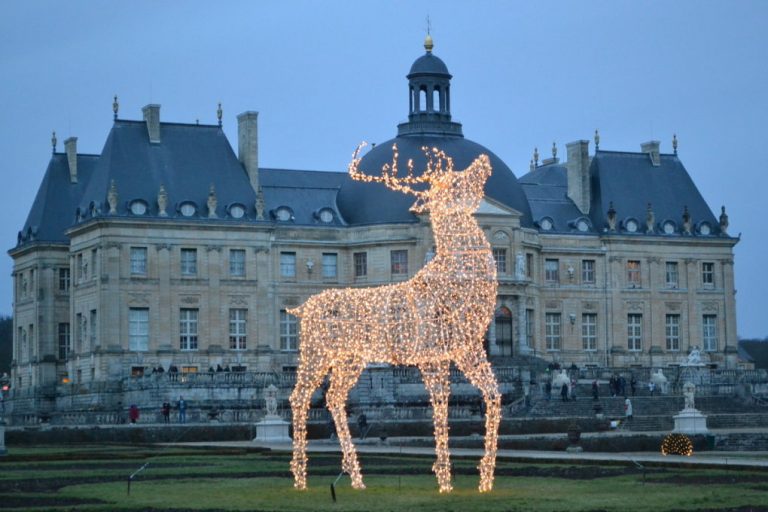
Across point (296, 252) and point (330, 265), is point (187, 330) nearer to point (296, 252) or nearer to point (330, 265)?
point (296, 252)

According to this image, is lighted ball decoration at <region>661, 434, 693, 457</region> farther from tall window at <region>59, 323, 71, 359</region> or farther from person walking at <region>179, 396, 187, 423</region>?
tall window at <region>59, 323, 71, 359</region>

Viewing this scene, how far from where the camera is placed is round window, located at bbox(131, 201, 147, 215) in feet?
289

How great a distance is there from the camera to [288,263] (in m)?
92.4

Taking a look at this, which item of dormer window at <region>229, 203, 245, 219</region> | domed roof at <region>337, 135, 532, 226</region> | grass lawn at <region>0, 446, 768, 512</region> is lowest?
grass lawn at <region>0, 446, 768, 512</region>

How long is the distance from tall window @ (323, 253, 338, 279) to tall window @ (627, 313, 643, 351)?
1679 cm

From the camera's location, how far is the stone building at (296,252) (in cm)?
8806

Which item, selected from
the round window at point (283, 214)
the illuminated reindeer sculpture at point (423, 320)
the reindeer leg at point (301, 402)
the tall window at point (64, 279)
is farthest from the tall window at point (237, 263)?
the reindeer leg at point (301, 402)

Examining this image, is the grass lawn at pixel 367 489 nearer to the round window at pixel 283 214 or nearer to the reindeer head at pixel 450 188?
the reindeer head at pixel 450 188

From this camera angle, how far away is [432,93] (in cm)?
9500

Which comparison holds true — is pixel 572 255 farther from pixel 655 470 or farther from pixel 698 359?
pixel 655 470

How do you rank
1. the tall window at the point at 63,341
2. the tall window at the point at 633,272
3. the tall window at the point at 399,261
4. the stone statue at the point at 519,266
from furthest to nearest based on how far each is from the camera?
the tall window at the point at 633,272 → the tall window at the point at 63,341 → the stone statue at the point at 519,266 → the tall window at the point at 399,261

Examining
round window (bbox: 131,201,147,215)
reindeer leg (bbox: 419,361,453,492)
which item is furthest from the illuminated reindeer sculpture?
round window (bbox: 131,201,147,215)

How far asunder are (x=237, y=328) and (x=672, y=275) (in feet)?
82.7

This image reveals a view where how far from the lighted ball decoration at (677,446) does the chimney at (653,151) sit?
2083 inches
